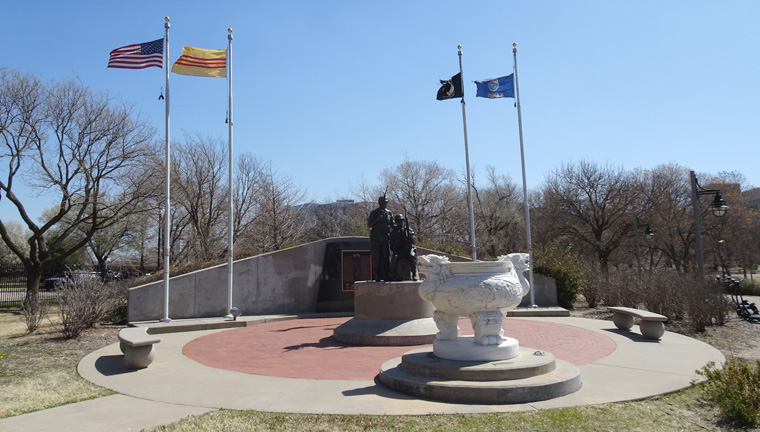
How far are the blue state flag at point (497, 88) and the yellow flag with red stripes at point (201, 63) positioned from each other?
9.09 metres

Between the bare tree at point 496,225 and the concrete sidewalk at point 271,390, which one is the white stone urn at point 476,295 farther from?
the bare tree at point 496,225

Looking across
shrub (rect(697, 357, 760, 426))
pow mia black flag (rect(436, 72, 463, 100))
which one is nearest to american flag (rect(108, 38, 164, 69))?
pow mia black flag (rect(436, 72, 463, 100))

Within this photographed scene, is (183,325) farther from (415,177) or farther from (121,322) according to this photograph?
(415,177)

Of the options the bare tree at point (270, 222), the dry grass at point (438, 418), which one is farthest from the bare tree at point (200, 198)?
the dry grass at point (438, 418)

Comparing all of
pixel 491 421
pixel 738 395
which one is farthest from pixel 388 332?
pixel 738 395

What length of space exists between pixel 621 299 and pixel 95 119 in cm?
2230

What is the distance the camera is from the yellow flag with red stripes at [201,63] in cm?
1564

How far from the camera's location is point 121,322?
51.5 ft

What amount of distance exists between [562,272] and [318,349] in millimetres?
12282

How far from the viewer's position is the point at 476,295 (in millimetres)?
6809

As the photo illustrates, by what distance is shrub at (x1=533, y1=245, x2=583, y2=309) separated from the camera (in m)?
19.3

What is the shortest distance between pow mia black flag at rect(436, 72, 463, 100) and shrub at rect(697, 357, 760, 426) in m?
14.6

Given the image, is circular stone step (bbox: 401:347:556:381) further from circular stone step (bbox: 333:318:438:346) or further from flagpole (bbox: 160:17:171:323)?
flagpole (bbox: 160:17:171:323)

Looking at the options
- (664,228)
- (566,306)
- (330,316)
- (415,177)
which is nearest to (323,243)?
(330,316)
